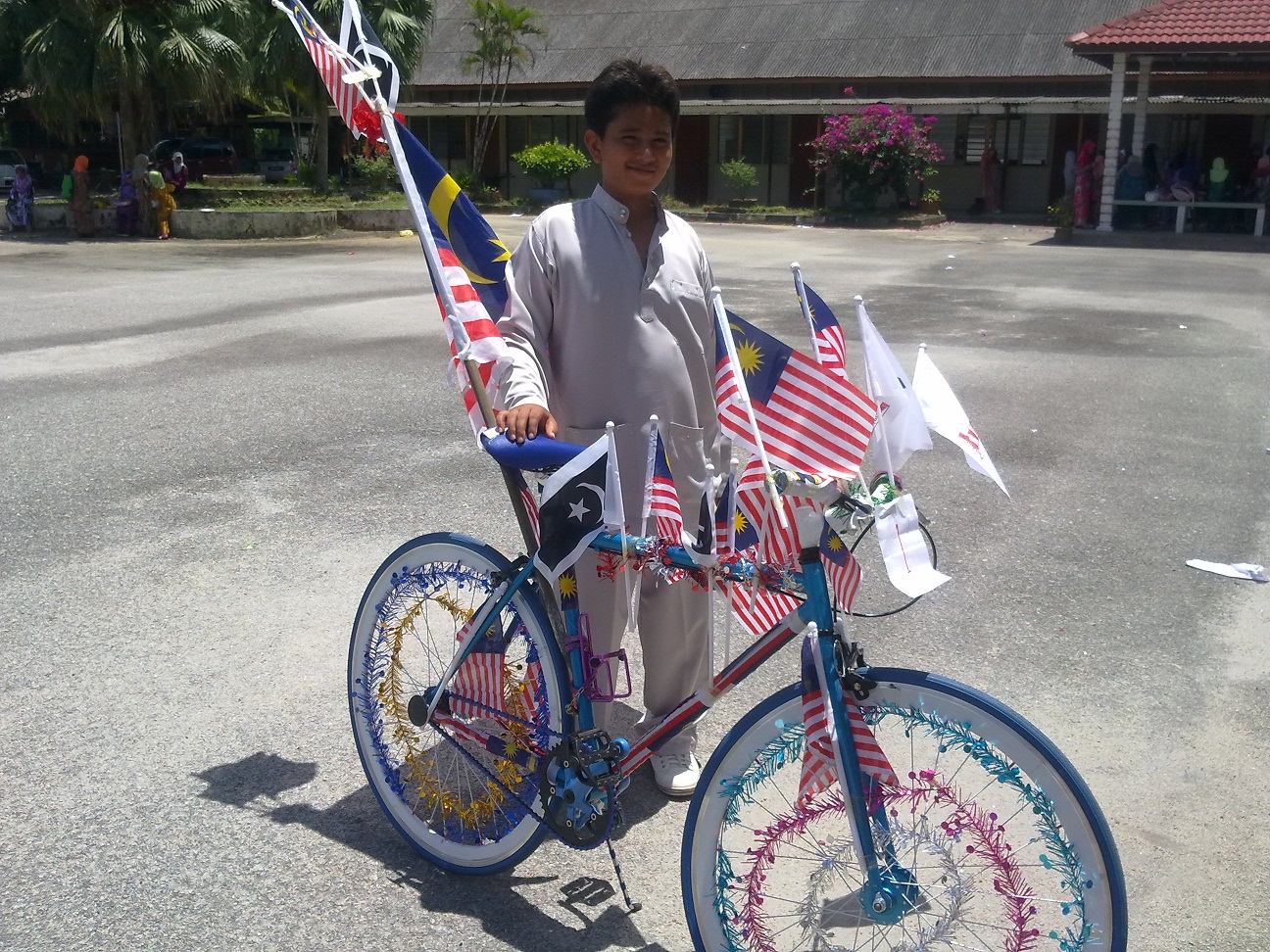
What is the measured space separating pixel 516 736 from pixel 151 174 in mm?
20327

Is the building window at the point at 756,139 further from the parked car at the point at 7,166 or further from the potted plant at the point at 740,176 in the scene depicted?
the parked car at the point at 7,166

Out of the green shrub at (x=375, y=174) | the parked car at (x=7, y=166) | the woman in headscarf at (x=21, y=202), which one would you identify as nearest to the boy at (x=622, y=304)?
the woman in headscarf at (x=21, y=202)

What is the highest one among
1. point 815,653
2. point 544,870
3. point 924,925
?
point 815,653

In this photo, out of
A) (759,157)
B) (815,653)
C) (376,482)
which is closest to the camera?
(815,653)

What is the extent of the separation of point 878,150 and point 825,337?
2441 cm

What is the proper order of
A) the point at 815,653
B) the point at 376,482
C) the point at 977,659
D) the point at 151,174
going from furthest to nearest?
the point at 151,174 < the point at 376,482 < the point at 977,659 < the point at 815,653

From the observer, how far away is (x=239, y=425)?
286 inches

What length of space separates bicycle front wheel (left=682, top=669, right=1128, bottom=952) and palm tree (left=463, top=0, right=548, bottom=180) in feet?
92.3

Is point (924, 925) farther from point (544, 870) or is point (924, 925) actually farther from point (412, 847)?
point (412, 847)

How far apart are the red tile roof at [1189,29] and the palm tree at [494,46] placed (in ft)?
42.9

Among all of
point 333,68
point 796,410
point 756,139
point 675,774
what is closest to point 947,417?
point 796,410

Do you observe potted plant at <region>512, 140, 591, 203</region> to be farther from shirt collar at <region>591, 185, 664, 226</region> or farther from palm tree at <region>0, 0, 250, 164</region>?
shirt collar at <region>591, 185, 664, 226</region>

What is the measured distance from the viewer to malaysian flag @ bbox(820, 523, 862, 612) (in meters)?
2.22

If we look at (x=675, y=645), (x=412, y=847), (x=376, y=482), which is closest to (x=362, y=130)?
(x=675, y=645)
